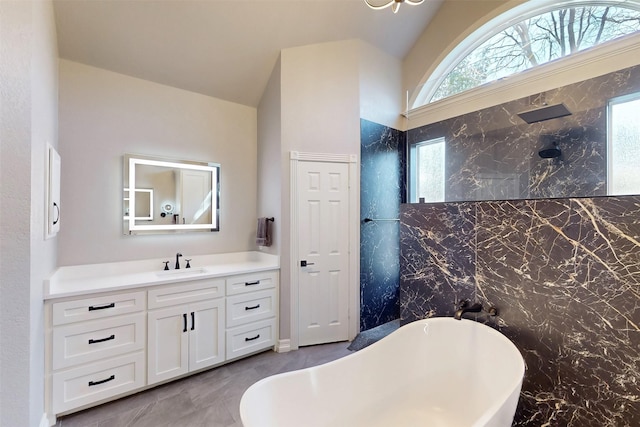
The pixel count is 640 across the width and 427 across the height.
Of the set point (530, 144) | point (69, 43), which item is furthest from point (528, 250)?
point (69, 43)

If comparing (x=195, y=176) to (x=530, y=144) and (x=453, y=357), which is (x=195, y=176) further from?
(x=530, y=144)

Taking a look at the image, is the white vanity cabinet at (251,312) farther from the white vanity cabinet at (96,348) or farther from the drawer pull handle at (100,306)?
the drawer pull handle at (100,306)

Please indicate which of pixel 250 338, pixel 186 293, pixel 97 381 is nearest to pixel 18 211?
pixel 186 293

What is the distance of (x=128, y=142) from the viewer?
2.75m

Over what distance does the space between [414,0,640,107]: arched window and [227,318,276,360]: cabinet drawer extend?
10.8 ft

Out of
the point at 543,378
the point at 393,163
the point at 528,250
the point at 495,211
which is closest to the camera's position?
the point at 543,378

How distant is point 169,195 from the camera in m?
2.97

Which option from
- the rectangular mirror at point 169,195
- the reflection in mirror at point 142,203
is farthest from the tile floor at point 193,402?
the reflection in mirror at point 142,203

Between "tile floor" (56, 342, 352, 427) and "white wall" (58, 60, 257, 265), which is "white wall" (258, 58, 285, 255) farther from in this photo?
"tile floor" (56, 342, 352, 427)

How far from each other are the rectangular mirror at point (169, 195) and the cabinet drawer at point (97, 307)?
82 centimetres

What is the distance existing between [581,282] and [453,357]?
874mm

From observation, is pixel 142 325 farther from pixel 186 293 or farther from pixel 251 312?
pixel 251 312

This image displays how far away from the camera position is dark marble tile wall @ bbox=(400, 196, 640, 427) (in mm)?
1402

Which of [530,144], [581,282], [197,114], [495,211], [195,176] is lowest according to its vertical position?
[581,282]
